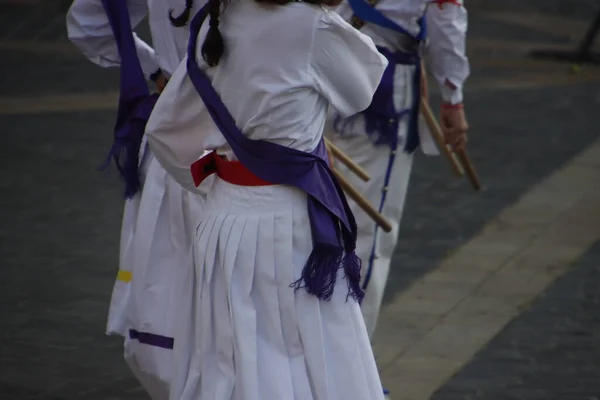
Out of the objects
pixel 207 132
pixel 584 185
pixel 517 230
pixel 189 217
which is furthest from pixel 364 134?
pixel 584 185

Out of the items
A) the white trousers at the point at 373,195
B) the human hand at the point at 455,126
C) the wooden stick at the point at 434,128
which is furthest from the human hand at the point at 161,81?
the human hand at the point at 455,126

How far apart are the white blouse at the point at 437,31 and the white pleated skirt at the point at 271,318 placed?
62.3 inches

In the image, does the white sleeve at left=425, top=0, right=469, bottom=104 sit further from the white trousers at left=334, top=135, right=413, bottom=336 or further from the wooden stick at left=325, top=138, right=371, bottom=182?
the wooden stick at left=325, top=138, right=371, bottom=182

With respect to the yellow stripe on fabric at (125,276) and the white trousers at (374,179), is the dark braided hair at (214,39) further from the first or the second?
the white trousers at (374,179)

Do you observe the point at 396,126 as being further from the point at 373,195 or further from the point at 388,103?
the point at 373,195

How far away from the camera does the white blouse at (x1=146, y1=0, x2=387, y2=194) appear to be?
3.51 meters

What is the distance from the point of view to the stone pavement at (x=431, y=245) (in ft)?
18.0

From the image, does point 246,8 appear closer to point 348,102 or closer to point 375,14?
point 348,102

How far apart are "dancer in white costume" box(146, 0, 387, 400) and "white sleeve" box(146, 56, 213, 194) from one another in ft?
0.12

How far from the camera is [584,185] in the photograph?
8.16 m

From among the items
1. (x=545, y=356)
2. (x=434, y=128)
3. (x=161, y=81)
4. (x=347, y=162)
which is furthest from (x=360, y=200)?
(x=545, y=356)

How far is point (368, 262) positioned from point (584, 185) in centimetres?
321

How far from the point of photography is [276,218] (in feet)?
12.1

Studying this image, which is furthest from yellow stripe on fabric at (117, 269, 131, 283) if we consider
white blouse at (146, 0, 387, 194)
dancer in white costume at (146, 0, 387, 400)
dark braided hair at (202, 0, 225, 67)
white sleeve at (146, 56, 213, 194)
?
dark braided hair at (202, 0, 225, 67)
